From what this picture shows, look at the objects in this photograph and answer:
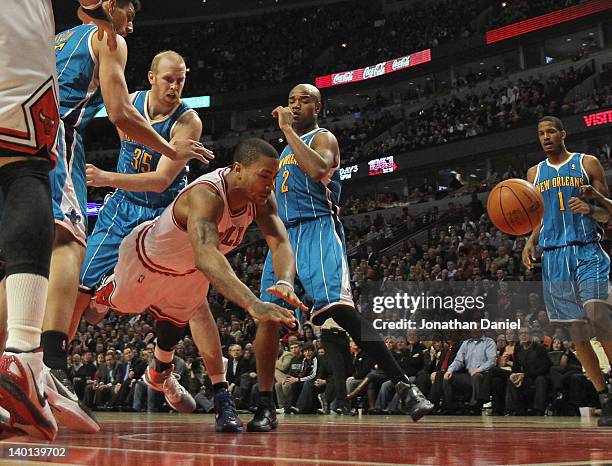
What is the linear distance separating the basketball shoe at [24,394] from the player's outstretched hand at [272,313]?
103 cm

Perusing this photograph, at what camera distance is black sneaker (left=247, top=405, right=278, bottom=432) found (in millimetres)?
4441

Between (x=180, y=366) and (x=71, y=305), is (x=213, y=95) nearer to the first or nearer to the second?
(x=180, y=366)

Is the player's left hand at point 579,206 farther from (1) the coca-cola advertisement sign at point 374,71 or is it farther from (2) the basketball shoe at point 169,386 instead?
(1) the coca-cola advertisement sign at point 374,71

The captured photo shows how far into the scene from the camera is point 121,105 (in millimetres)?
3941

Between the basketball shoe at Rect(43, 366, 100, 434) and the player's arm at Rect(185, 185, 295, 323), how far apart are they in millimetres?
802

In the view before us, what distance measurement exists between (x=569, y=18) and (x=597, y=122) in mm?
5641

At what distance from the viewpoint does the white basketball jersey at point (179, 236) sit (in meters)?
4.09

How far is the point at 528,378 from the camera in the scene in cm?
1039

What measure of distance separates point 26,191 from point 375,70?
1309 inches

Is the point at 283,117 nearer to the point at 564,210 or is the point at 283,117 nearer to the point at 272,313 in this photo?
the point at 272,313

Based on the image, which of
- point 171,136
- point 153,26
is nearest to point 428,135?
point 153,26

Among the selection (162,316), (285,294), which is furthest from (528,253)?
(285,294)

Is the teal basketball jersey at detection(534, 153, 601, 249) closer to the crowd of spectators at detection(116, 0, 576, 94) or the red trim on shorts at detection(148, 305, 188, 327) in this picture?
the red trim on shorts at detection(148, 305, 188, 327)

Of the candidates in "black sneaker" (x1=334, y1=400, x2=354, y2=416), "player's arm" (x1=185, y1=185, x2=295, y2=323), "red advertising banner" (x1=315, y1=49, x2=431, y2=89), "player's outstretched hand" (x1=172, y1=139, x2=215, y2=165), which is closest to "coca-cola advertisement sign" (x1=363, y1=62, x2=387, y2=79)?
"red advertising banner" (x1=315, y1=49, x2=431, y2=89)
